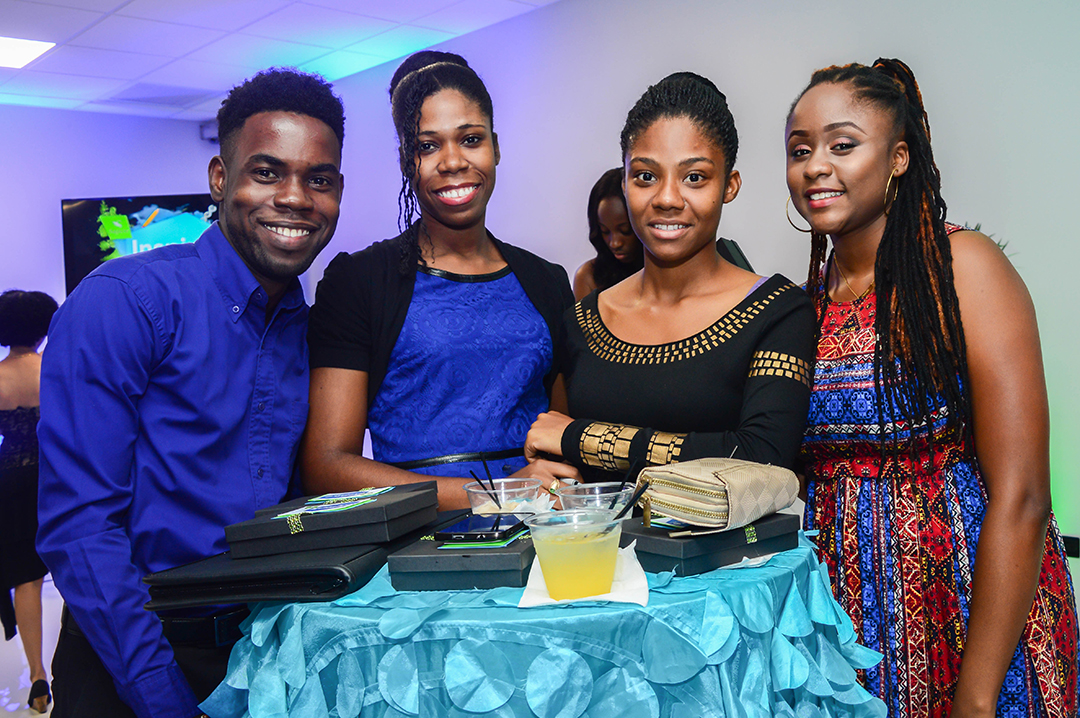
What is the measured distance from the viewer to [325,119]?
173cm

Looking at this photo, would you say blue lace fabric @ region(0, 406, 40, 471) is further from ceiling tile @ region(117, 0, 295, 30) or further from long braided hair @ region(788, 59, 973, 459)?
long braided hair @ region(788, 59, 973, 459)

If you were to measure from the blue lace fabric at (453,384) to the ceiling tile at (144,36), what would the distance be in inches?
199

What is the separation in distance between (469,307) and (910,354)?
886 mm

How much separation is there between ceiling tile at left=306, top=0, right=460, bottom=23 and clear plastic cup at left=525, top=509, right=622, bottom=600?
526 cm

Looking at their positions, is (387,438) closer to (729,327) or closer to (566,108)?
(729,327)

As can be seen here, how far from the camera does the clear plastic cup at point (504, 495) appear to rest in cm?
141

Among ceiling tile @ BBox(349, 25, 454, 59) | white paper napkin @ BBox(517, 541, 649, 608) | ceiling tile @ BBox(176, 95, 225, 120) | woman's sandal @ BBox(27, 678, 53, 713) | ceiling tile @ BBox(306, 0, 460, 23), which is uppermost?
ceiling tile @ BBox(349, 25, 454, 59)

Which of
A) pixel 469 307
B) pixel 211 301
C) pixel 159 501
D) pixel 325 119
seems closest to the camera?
pixel 159 501

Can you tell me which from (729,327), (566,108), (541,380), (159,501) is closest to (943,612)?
(729,327)

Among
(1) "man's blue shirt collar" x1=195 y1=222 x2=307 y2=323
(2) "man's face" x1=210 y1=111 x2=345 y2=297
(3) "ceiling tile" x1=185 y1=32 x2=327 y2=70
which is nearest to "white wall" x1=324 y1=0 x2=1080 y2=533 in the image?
(3) "ceiling tile" x1=185 y1=32 x2=327 y2=70

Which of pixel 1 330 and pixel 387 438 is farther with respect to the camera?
pixel 1 330

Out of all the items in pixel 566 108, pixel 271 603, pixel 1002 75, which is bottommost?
pixel 271 603

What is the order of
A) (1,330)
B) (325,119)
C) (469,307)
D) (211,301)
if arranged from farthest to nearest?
1. (1,330)
2. (469,307)
3. (325,119)
4. (211,301)

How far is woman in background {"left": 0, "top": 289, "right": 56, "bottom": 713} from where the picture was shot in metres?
4.25
